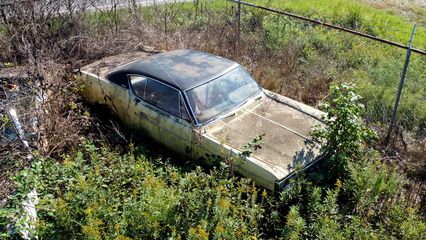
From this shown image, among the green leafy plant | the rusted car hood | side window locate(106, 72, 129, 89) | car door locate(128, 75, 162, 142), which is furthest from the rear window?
the green leafy plant

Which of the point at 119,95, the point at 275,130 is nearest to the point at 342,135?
the point at 275,130

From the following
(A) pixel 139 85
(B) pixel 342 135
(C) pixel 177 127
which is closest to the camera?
(B) pixel 342 135

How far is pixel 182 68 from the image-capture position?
237 inches

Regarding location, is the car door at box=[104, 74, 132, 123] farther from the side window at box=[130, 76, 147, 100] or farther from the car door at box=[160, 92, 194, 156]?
the car door at box=[160, 92, 194, 156]

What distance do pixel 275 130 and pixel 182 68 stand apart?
5.71 feet

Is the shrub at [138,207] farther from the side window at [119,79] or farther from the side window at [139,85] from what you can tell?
the side window at [119,79]

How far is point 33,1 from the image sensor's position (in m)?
8.24

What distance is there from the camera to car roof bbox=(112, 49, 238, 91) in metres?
5.75

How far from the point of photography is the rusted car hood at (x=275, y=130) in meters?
5.04

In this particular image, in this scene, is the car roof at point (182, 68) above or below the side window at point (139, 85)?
above

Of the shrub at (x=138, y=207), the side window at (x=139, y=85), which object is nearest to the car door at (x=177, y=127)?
the side window at (x=139, y=85)

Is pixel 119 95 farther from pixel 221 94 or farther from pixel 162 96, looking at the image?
pixel 221 94

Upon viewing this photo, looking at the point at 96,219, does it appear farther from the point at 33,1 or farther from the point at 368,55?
the point at 368,55

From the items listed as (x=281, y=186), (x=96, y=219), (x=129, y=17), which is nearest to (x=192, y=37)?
(x=129, y=17)
